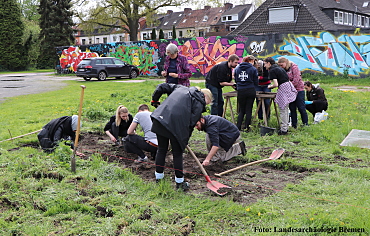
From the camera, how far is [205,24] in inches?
2815

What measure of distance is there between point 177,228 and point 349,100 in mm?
9797

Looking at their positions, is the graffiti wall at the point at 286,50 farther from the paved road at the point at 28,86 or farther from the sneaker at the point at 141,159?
the sneaker at the point at 141,159

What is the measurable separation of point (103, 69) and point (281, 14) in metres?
19.2

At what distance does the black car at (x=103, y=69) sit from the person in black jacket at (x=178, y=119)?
63.1 ft

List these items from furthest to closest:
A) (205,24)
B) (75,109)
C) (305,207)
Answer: (205,24) < (75,109) < (305,207)

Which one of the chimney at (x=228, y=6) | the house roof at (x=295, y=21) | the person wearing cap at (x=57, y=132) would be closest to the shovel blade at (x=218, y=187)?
the person wearing cap at (x=57, y=132)

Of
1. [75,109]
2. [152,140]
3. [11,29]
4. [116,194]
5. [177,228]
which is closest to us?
[177,228]

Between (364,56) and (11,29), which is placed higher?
(11,29)

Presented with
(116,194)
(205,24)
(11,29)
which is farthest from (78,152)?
(205,24)

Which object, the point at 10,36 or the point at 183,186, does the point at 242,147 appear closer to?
the point at 183,186

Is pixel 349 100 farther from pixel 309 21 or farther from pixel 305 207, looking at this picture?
pixel 309 21

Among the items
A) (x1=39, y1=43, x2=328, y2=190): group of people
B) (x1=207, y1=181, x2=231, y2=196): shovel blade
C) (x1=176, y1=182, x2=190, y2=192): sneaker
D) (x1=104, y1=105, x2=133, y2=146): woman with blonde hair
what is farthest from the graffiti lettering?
(x1=176, y1=182, x2=190, y2=192): sneaker

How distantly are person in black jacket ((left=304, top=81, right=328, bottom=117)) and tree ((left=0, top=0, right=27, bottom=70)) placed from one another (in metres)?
43.5

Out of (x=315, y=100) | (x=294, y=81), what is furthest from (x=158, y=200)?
(x=315, y=100)
